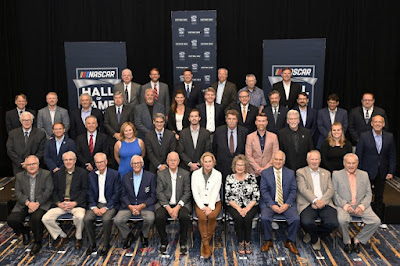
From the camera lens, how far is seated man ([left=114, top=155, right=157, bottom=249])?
5316 millimetres

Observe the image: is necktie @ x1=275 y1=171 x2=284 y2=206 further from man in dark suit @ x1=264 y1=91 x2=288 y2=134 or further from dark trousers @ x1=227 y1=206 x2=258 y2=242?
man in dark suit @ x1=264 y1=91 x2=288 y2=134

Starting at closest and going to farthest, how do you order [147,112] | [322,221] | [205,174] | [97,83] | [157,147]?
[322,221] < [205,174] < [157,147] < [147,112] < [97,83]

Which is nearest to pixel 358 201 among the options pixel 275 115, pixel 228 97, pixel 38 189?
pixel 275 115

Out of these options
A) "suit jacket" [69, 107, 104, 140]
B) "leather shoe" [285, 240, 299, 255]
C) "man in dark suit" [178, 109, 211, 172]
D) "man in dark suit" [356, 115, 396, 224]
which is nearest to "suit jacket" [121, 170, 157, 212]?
"man in dark suit" [178, 109, 211, 172]

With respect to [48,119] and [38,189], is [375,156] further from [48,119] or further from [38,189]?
[48,119]

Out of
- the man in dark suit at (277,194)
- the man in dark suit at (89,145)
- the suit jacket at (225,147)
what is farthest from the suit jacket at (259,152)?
the man in dark suit at (89,145)

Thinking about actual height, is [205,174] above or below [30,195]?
above

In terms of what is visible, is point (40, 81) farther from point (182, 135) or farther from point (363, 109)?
point (363, 109)

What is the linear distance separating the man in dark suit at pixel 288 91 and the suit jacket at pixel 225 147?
1.39 metres

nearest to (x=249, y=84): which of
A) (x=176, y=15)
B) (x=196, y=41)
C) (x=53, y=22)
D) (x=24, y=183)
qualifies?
(x=196, y=41)

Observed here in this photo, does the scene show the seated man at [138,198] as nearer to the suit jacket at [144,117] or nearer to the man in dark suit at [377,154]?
the suit jacket at [144,117]

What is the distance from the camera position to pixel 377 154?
5824mm

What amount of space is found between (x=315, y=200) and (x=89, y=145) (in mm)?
3381

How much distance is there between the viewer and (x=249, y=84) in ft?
22.5
